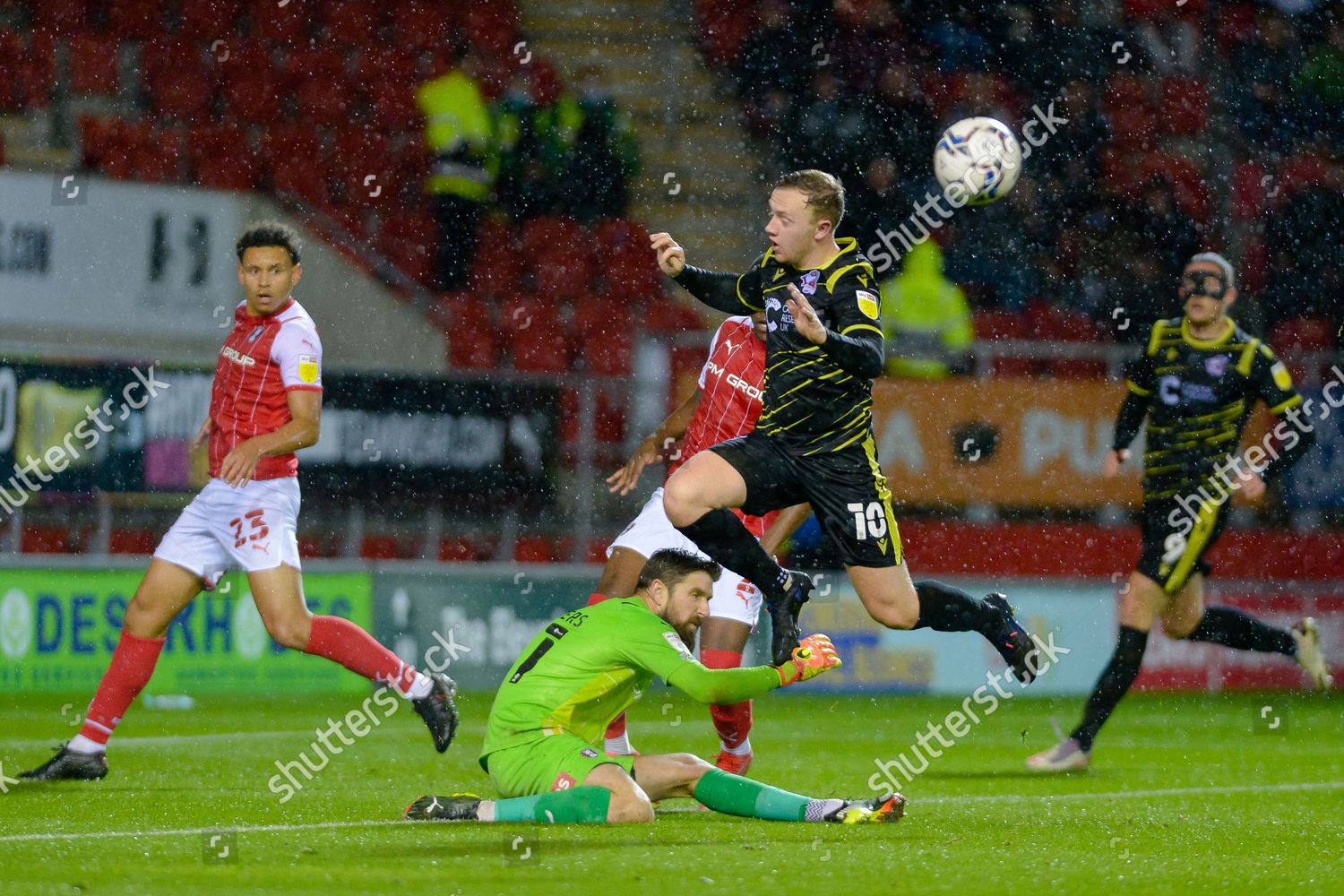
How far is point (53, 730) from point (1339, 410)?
374 inches

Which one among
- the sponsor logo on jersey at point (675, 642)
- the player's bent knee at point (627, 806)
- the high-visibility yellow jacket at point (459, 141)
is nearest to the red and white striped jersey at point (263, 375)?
the sponsor logo on jersey at point (675, 642)

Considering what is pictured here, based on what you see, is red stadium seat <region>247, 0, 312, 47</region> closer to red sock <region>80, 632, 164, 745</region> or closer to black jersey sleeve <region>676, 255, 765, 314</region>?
red sock <region>80, 632, 164, 745</region>

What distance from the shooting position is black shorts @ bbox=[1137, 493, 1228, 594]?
862 centimetres

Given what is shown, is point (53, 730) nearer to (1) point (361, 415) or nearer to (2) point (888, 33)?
(1) point (361, 415)

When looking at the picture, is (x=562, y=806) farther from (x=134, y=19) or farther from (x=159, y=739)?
(x=134, y=19)

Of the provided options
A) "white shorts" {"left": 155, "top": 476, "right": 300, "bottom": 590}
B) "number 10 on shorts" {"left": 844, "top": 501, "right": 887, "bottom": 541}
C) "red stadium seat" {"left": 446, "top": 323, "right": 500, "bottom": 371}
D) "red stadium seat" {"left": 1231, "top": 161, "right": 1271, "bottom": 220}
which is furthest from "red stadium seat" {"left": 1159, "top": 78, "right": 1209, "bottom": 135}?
"white shorts" {"left": 155, "top": 476, "right": 300, "bottom": 590}

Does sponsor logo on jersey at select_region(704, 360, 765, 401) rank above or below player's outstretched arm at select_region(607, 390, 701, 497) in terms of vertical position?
above

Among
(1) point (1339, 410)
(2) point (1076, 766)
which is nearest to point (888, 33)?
(1) point (1339, 410)

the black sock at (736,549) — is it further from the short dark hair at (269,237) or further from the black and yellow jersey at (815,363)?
the short dark hair at (269,237)

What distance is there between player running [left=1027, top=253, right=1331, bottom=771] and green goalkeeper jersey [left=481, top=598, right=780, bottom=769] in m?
3.26

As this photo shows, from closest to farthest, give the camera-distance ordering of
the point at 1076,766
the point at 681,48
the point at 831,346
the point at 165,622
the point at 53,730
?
1. the point at 831,346
2. the point at 165,622
3. the point at 1076,766
4. the point at 53,730
5. the point at 681,48

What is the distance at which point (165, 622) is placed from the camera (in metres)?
7.15

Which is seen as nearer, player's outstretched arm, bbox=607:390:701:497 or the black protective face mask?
player's outstretched arm, bbox=607:390:701:497

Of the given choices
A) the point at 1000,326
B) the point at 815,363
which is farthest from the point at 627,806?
the point at 1000,326
